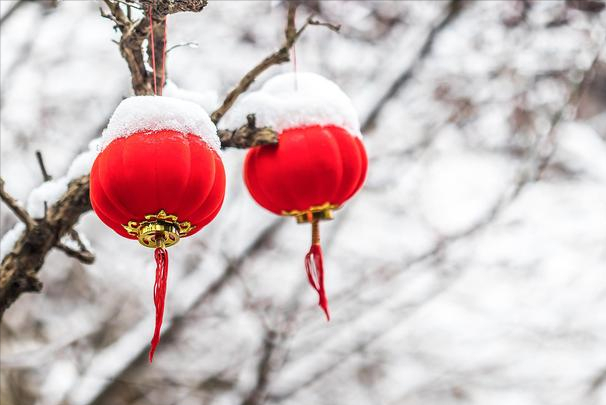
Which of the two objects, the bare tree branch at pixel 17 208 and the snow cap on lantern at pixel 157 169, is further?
the bare tree branch at pixel 17 208

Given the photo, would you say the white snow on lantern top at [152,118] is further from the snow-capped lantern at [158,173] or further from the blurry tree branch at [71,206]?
the blurry tree branch at [71,206]

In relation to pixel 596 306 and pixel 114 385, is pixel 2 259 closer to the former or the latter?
pixel 114 385

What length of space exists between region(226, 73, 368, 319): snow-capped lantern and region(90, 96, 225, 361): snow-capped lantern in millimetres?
235

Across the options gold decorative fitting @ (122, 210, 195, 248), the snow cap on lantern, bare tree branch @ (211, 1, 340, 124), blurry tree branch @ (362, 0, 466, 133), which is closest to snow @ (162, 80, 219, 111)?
bare tree branch @ (211, 1, 340, 124)

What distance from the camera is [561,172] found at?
4.06m

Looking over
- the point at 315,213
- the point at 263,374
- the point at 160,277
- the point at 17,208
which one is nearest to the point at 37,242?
the point at 17,208

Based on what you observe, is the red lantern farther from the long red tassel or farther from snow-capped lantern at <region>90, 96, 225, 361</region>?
snow-capped lantern at <region>90, 96, 225, 361</region>

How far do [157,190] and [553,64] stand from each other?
2.73 meters

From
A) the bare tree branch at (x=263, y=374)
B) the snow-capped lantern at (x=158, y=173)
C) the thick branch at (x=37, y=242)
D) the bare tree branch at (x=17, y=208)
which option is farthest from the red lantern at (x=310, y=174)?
the bare tree branch at (x=263, y=374)

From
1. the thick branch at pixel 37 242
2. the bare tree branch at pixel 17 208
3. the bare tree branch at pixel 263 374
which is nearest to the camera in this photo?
the bare tree branch at pixel 17 208

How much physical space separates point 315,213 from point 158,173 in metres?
0.51

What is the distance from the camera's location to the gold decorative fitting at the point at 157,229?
123 cm

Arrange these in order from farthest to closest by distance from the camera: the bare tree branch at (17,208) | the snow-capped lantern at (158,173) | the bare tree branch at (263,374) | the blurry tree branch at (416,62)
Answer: the bare tree branch at (263,374) < the blurry tree branch at (416,62) < the bare tree branch at (17,208) < the snow-capped lantern at (158,173)

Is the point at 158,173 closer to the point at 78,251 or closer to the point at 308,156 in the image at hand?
the point at 308,156
